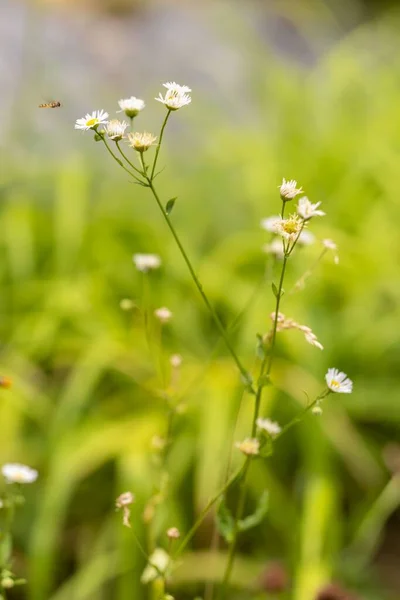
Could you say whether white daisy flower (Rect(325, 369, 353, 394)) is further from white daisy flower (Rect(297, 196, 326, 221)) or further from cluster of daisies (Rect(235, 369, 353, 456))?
white daisy flower (Rect(297, 196, 326, 221))

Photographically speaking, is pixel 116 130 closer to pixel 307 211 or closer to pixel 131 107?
pixel 131 107

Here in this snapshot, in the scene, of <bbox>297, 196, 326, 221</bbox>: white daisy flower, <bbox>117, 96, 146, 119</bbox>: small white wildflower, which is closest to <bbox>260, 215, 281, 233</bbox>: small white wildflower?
<bbox>297, 196, 326, 221</bbox>: white daisy flower

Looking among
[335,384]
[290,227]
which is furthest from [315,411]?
[290,227]

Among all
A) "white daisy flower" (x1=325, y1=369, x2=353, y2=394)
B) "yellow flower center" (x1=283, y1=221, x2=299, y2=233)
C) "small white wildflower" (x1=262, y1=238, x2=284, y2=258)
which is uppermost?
"small white wildflower" (x1=262, y1=238, x2=284, y2=258)

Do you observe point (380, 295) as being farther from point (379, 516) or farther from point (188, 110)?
point (188, 110)

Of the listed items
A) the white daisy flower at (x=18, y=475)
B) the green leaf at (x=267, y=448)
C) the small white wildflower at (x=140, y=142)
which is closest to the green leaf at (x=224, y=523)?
the green leaf at (x=267, y=448)

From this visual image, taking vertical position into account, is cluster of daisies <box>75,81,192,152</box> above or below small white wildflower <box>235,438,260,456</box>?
above

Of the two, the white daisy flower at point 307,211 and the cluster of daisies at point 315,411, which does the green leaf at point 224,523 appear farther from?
the white daisy flower at point 307,211

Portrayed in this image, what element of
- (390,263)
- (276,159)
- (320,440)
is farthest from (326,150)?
(320,440)

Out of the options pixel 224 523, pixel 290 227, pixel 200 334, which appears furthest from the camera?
pixel 200 334
